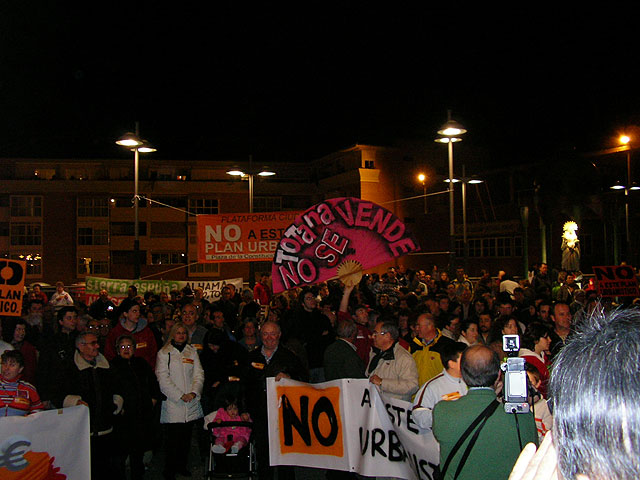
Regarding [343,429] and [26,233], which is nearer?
[343,429]

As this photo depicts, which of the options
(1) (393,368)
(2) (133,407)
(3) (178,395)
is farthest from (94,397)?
(1) (393,368)

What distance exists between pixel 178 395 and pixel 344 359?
6.87 ft

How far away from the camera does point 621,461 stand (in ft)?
3.34

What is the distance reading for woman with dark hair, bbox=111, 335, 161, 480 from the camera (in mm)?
6793

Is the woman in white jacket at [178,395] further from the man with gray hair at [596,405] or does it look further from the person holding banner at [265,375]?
the man with gray hair at [596,405]

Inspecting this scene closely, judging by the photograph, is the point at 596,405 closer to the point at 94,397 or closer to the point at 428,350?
the point at 428,350

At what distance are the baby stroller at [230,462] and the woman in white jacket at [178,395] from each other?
2.81 ft

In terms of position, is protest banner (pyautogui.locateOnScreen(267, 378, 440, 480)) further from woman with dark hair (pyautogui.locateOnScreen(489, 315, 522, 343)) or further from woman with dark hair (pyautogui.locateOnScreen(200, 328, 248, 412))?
woman with dark hair (pyautogui.locateOnScreen(489, 315, 522, 343))

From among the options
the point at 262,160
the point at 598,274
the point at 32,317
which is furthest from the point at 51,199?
the point at 598,274

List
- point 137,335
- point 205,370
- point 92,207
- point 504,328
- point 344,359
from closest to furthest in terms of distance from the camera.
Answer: point 344,359 < point 504,328 < point 205,370 < point 137,335 < point 92,207

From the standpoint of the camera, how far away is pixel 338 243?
10.1 m

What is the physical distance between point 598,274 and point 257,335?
8.56 metres

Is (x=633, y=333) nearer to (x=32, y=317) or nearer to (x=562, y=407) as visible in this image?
(x=562, y=407)

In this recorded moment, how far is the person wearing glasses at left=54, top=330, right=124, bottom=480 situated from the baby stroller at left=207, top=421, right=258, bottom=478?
1034 millimetres
